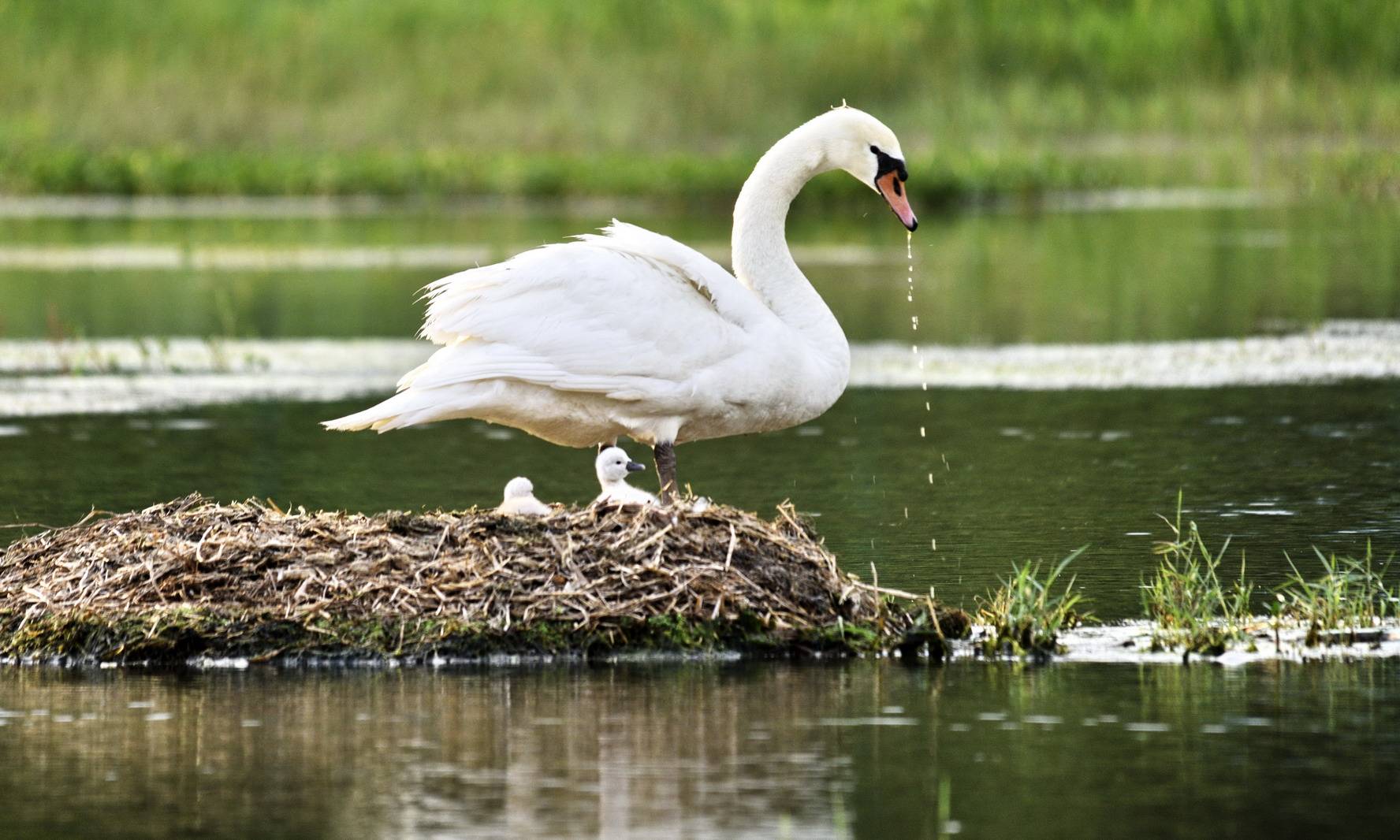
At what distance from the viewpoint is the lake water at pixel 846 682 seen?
738 centimetres

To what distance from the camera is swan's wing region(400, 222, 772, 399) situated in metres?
11.0

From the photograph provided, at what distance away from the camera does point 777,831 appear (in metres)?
7.00

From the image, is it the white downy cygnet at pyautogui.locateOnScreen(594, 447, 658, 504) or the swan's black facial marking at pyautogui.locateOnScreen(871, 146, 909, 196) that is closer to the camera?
the white downy cygnet at pyautogui.locateOnScreen(594, 447, 658, 504)

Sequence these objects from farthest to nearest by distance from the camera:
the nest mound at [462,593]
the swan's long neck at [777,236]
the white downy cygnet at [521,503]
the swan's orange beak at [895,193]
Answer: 1. the swan's orange beak at [895,193]
2. the swan's long neck at [777,236]
3. the white downy cygnet at [521,503]
4. the nest mound at [462,593]

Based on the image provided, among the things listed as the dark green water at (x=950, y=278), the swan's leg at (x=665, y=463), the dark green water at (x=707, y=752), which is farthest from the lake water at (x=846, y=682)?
the swan's leg at (x=665, y=463)

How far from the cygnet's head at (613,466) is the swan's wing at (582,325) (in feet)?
1.45

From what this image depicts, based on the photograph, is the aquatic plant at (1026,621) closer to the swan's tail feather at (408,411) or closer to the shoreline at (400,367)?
the swan's tail feather at (408,411)

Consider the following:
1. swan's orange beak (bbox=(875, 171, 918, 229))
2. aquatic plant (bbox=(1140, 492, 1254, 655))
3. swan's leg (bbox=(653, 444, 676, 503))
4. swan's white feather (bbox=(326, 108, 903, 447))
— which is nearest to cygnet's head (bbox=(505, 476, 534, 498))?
swan's white feather (bbox=(326, 108, 903, 447))

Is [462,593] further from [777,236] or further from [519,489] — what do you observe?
[777,236]

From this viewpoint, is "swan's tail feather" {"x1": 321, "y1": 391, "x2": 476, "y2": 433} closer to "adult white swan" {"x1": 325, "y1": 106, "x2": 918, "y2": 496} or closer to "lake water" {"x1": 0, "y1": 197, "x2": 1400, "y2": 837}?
"adult white swan" {"x1": 325, "y1": 106, "x2": 918, "y2": 496}

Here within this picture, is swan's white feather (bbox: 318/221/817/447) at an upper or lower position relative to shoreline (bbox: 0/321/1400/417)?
lower

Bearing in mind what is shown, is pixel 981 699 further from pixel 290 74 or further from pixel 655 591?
pixel 290 74

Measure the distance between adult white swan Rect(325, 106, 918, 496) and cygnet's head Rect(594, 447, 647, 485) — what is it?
11cm

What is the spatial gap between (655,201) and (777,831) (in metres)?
39.3
